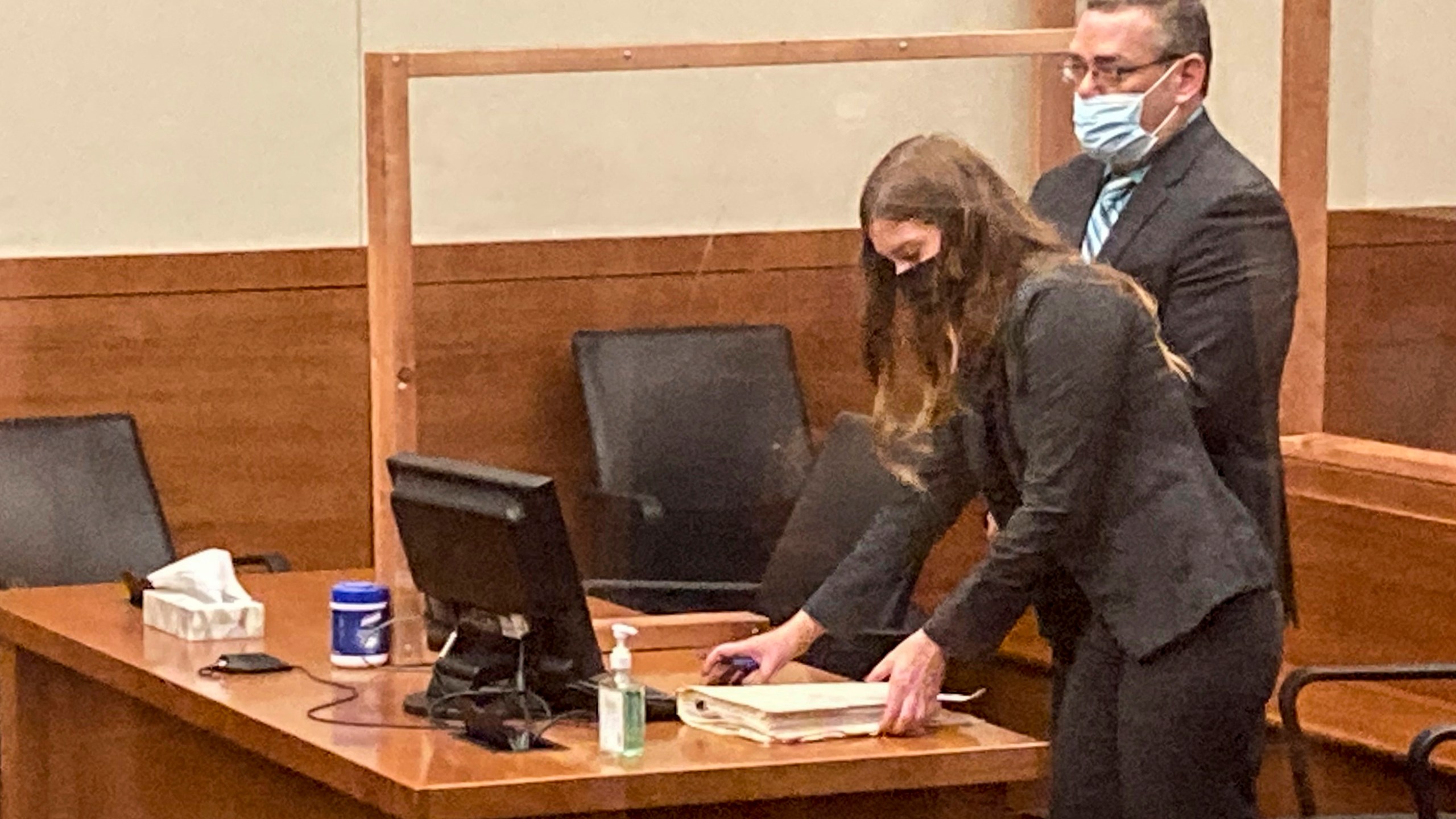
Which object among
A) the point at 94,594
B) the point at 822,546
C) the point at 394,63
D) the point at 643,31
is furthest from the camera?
the point at 643,31

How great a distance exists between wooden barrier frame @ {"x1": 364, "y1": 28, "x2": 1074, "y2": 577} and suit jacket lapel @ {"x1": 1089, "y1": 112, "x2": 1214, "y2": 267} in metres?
0.90

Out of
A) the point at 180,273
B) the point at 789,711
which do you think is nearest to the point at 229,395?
the point at 180,273

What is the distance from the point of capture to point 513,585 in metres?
3.24

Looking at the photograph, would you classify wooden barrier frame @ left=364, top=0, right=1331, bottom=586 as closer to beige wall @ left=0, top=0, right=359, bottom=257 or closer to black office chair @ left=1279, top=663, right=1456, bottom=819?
beige wall @ left=0, top=0, right=359, bottom=257

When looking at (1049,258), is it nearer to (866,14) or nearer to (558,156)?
(558,156)

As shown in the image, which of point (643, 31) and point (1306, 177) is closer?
point (1306, 177)

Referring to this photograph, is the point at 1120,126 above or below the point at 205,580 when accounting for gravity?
above

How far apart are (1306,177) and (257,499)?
2.22 meters

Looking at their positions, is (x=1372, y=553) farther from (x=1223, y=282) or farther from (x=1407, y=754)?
(x=1223, y=282)

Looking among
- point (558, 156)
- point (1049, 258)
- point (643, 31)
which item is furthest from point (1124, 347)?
point (643, 31)

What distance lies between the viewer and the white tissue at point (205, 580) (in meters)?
3.97

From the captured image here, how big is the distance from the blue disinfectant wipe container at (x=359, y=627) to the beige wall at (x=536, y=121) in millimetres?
1336

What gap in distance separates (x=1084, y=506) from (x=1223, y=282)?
0.61m

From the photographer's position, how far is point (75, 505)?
16.4ft
